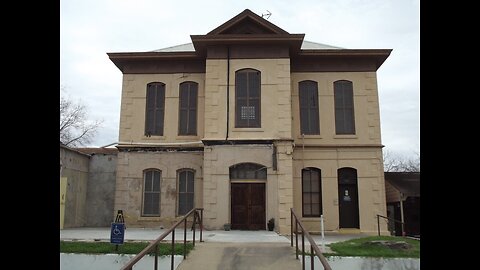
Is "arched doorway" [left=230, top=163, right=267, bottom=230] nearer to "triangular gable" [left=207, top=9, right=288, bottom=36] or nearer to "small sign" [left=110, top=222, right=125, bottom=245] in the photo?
"triangular gable" [left=207, top=9, right=288, bottom=36]

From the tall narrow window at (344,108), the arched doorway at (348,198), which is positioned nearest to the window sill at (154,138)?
the tall narrow window at (344,108)

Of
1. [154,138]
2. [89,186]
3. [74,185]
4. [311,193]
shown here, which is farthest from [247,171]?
[89,186]

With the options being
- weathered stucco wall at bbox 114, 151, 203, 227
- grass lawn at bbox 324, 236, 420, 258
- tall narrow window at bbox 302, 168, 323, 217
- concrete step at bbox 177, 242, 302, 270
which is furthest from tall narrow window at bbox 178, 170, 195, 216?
grass lawn at bbox 324, 236, 420, 258

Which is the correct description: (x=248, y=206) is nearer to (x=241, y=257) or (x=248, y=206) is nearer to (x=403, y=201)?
(x=241, y=257)

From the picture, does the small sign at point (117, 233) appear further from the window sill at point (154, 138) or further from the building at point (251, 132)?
the window sill at point (154, 138)

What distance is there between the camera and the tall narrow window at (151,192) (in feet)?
56.0

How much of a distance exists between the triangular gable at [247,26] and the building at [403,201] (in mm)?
7777

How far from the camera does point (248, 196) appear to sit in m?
15.6

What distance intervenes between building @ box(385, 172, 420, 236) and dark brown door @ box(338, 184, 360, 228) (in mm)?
1661

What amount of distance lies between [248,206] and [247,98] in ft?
14.0

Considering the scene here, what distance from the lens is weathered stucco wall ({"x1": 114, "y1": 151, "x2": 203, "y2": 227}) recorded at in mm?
16891

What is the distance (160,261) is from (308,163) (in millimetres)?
9161

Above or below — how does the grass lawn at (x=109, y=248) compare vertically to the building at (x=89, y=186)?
below
